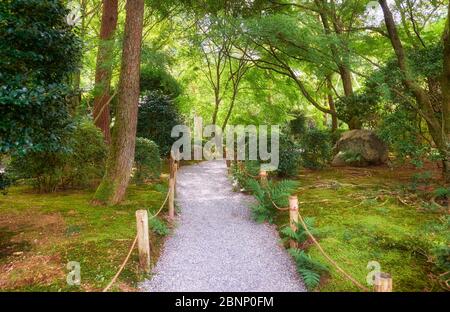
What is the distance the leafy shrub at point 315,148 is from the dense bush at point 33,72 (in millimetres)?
8596

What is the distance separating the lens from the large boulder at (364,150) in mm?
11727

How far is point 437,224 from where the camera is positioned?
5746 millimetres

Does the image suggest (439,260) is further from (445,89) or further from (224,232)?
(445,89)

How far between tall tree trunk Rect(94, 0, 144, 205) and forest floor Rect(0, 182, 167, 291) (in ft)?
1.66

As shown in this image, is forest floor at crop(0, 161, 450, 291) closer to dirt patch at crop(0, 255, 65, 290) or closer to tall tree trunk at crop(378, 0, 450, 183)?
dirt patch at crop(0, 255, 65, 290)

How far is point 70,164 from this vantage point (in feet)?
27.8

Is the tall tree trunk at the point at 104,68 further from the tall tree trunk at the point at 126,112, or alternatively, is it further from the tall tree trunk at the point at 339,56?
the tall tree trunk at the point at 339,56

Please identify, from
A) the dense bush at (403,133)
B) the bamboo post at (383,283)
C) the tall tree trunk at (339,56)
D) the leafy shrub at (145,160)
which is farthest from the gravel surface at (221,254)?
the tall tree trunk at (339,56)

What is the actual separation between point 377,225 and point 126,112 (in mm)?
5712

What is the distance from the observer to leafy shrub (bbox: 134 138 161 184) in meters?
9.53

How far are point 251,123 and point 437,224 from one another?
1219 centimetres

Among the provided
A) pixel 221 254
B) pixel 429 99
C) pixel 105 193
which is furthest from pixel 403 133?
pixel 105 193

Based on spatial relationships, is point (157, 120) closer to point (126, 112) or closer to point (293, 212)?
point (126, 112)
